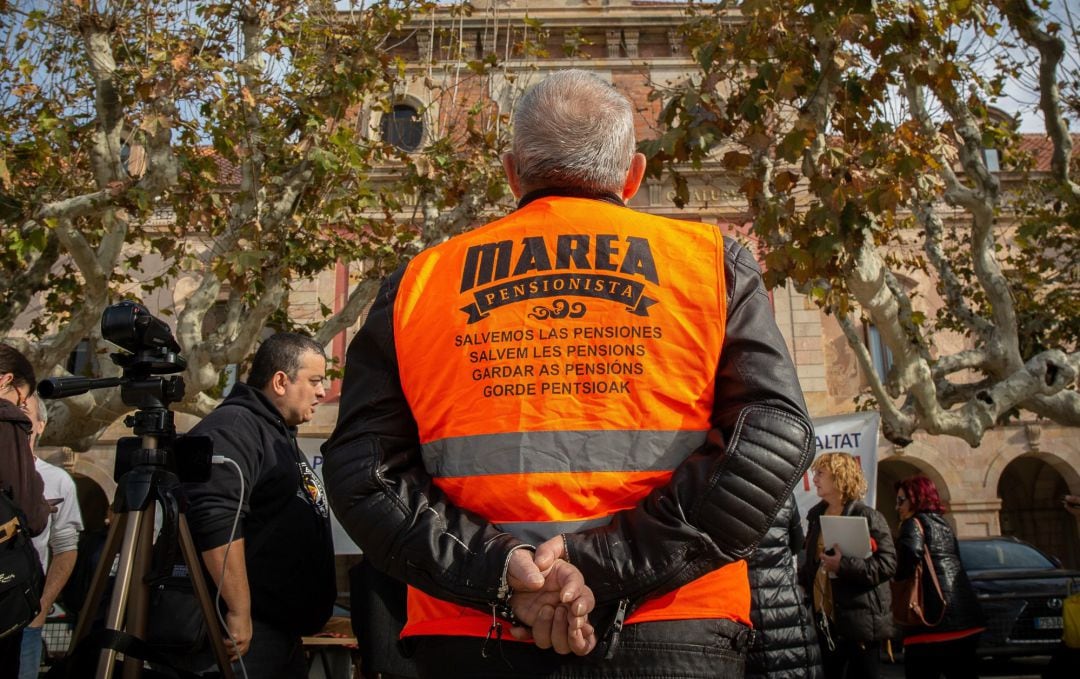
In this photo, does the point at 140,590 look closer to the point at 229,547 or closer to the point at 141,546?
the point at 141,546

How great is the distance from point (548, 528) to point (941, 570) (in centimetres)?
503

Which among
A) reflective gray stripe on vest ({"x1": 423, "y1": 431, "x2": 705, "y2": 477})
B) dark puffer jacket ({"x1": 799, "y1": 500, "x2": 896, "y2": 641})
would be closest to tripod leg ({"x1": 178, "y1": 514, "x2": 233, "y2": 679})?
reflective gray stripe on vest ({"x1": 423, "y1": 431, "x2": 705, "y2": 477})

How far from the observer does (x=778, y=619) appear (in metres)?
3.33

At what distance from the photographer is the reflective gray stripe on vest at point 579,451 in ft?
5.75

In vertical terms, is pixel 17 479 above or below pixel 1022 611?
above

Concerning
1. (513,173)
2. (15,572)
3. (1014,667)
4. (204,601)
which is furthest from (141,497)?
(1014,667)

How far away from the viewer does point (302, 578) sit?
3.72 meters

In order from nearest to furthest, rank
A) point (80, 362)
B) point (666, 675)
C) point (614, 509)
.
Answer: point (666, 675)
point (614, 509)
point (80, 362)

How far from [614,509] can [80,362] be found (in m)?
19.9

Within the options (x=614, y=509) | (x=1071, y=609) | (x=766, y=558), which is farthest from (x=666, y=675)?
(x=1071, y=609)

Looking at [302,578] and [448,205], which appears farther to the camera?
[448,205]

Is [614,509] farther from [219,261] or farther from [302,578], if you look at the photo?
[219,261]

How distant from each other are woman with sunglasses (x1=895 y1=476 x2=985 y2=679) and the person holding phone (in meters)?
0.50

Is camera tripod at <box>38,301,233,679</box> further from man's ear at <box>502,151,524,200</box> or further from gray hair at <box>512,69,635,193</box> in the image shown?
gray hair at <box>512,69,635,193</box>
